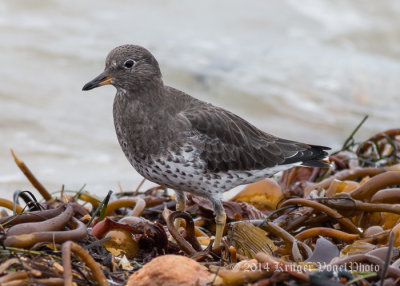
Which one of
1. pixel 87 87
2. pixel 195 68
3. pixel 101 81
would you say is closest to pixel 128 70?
pixel 101 81

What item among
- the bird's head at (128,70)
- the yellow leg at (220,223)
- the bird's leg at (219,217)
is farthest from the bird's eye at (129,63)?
the yellow leg at (220,223)

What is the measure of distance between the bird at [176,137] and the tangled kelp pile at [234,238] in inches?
8.4

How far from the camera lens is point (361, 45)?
11.7 metres

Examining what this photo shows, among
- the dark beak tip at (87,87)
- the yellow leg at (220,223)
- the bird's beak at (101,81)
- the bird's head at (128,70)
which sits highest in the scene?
the bird's head at (128,70)

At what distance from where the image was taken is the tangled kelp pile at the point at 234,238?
264 centimetres

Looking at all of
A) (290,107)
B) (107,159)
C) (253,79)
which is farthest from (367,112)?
(107,159)

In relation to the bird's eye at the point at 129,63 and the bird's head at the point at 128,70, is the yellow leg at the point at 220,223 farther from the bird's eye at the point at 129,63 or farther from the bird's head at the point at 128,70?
the bird's eye at the point at 129,63

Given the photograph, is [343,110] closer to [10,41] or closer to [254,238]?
[10,41]

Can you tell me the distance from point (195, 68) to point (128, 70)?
6038mm

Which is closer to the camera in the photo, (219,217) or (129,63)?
(219,217)

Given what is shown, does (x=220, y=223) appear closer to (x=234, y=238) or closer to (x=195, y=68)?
(x=234, y=238)

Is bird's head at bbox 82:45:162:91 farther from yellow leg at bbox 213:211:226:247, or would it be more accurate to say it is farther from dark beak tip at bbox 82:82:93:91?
yellow leg at bbox 213:211:226:247

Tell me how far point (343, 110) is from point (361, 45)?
2738 millimetres

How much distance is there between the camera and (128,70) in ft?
13.7
